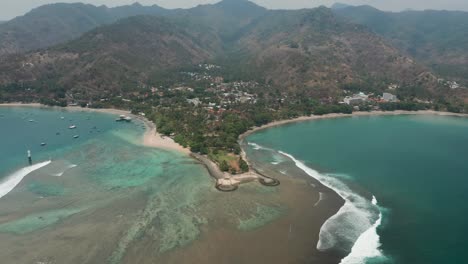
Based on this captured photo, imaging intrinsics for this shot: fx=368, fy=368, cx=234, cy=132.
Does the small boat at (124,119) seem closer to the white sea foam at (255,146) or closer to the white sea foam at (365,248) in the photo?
the white sea foam at (255,146)

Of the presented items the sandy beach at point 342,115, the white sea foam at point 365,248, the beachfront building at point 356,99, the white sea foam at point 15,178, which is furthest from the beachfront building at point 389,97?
the white sea foam at point 15,178

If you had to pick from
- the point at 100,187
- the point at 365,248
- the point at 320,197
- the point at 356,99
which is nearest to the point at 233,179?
the point at 320,197

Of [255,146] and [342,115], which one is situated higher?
[255,146]

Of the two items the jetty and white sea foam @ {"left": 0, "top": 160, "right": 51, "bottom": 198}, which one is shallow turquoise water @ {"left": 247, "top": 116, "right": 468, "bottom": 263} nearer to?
the jetty

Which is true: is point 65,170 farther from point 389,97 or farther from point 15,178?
point 389,97

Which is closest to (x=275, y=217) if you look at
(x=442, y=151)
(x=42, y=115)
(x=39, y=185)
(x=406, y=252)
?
(x=406, y=252)

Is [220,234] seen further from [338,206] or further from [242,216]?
[338,206]
